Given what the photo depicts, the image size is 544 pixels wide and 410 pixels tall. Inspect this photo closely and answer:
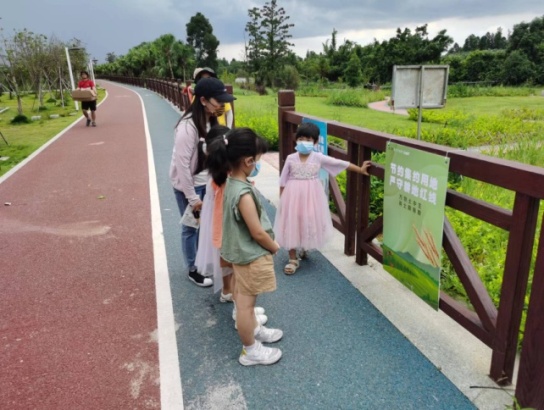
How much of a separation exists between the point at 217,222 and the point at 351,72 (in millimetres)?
46927

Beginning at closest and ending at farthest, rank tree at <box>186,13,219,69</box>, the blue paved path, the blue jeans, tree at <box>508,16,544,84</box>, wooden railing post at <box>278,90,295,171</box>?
the blue paved path < the blue jeans < wooden railing post at <box>278,90,295,171</box> < tree at <box>508,16,544,84</box> < tree at <box>186,13,219,69</box>

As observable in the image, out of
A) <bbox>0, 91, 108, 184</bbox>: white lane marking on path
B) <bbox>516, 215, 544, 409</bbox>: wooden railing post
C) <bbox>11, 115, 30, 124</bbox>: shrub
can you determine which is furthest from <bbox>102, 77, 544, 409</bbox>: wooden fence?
<bbox>11, 115, 30, 124</bbox>: shrub

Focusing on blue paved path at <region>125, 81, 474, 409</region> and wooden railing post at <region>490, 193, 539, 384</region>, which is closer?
wooden railing post at <region>490, 193, 539, 384</region>

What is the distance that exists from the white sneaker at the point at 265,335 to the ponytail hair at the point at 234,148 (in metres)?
1.09

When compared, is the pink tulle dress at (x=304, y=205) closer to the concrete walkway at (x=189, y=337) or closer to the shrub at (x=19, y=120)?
the concrete walkway at (x=189, y=337)

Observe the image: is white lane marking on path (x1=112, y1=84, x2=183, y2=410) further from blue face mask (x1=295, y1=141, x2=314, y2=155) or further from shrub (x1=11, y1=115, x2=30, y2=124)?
shrub (x1=11, y1=115, x2=30, y2=124)

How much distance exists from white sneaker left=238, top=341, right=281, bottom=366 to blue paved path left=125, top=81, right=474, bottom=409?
4cm

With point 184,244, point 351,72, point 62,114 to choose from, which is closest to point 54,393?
point 184,244

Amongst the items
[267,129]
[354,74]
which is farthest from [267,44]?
[267,129]

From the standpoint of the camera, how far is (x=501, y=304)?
2244mm

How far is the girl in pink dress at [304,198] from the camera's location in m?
3.52

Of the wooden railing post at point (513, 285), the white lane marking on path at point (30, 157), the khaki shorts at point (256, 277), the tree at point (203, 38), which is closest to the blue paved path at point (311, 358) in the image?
the wooden railing post at point (513, 285)

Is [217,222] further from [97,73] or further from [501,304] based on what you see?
[97,73]

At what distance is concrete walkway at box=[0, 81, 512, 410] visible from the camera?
237cm
